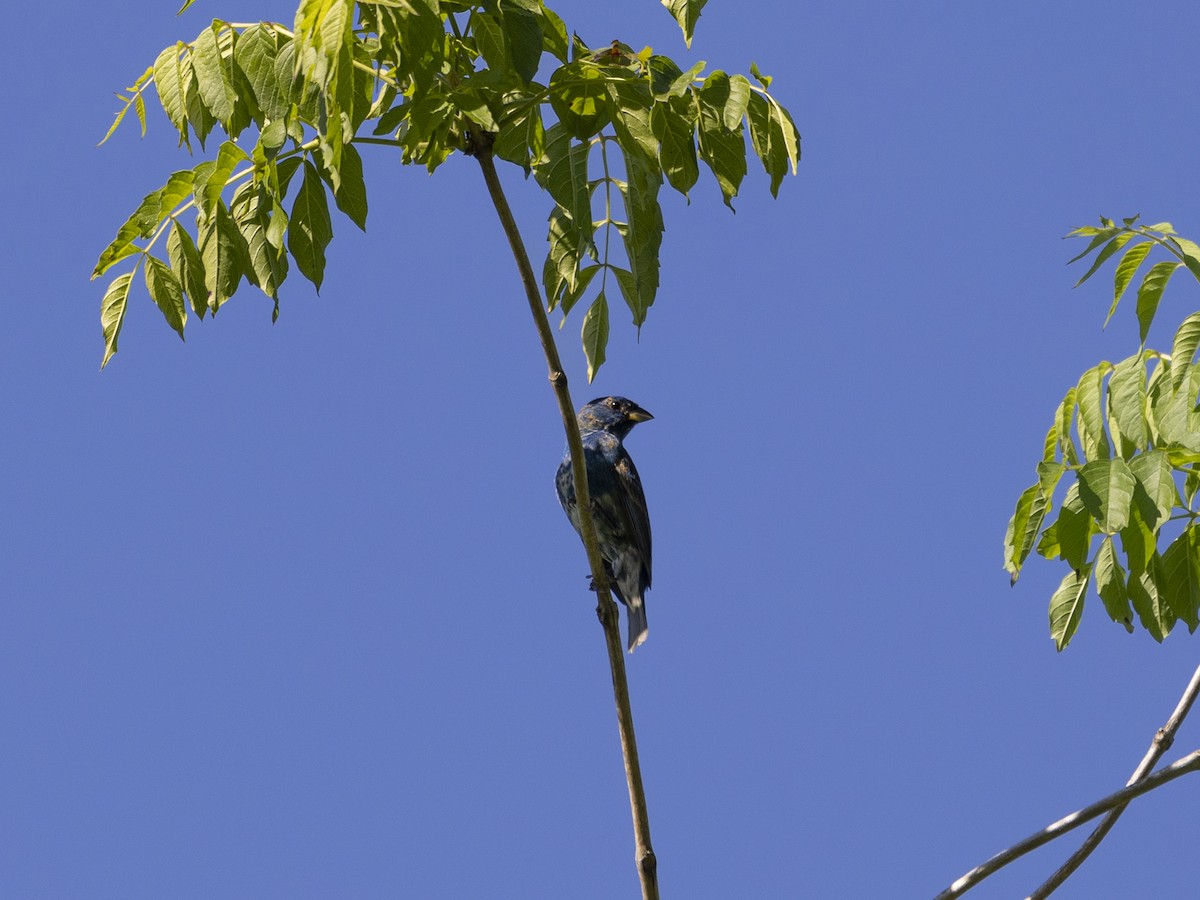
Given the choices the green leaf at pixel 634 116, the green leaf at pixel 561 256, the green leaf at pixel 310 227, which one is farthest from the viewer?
the green leaf at pixel 561 256

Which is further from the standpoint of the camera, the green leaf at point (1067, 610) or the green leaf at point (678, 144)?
the green leaf at point (1067, 610)

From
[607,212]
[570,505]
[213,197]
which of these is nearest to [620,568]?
[570,505]

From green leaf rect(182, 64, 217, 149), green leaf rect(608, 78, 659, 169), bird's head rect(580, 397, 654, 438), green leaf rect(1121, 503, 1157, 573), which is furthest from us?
bird's head rect(580, 397, 654, 438)

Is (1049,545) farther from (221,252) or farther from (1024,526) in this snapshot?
(221,252)

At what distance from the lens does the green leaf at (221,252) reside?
11.6 ft

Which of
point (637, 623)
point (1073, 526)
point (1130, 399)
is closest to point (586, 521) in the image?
point (1073, 526)

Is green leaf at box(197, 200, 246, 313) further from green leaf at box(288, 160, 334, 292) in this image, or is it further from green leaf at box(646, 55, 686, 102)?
green leaf at box(646, 55, 686, 102)

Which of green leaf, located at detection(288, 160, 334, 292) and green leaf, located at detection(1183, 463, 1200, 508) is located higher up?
green leaf, located at detection(288, 160, 334, 292)

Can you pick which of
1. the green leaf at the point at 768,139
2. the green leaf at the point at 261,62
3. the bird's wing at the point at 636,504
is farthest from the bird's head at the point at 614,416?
the green leaf at the point at 261,62

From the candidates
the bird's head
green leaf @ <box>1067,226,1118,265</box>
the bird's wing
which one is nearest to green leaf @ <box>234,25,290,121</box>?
green leaf @ <box>1067,226,1118,265</box>

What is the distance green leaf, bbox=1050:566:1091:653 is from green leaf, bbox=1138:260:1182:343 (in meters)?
0.64

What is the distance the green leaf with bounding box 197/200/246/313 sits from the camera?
354 centimetres

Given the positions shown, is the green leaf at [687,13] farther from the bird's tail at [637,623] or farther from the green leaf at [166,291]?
the bird's tail at [637,623]

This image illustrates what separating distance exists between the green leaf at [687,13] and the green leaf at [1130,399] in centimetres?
135
